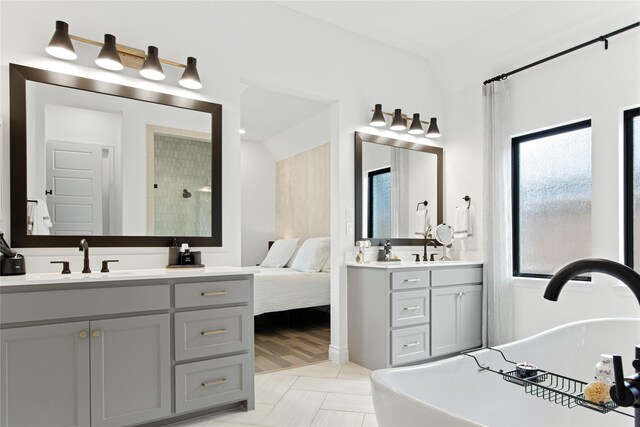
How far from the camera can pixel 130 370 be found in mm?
2076

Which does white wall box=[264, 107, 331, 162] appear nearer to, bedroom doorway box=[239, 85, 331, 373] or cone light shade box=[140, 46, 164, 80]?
bedroom doorway box=[239, 85, 331, 373]

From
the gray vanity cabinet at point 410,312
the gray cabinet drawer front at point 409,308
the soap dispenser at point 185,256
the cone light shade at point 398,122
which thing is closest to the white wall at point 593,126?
the gray vanity cabinet at point 410,312

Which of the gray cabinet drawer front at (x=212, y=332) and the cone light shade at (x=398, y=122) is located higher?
the cone light shade at (x=398, y=122)

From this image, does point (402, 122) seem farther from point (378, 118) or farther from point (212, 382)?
point (212, 382)

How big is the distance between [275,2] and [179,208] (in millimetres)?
1849

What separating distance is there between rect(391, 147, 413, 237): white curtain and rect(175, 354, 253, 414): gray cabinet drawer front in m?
2.03

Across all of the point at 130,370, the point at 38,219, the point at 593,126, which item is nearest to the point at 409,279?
the point at 593,126

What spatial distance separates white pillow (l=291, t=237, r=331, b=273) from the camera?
4.75 meters

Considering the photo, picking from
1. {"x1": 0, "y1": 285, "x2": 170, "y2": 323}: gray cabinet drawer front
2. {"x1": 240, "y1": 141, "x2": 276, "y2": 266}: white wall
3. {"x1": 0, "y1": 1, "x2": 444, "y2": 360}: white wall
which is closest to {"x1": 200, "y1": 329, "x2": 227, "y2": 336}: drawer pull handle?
{"x1": 0, "y1": 285, "x2": 170, "y2": 323}: gray cabinet drawer front

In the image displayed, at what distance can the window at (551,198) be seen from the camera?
3.26m

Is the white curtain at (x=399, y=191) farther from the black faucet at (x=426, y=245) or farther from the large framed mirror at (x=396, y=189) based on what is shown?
the black faucet at (x=426, y=245)

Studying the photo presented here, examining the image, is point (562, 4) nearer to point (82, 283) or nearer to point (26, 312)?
point (82, 283)

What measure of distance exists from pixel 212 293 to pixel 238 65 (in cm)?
175

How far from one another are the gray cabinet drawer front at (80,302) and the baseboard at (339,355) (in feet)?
5.68
